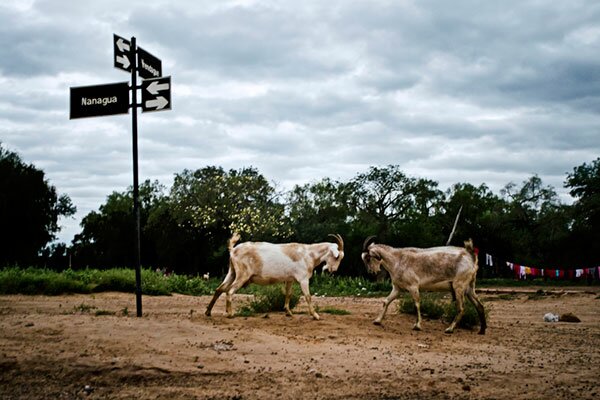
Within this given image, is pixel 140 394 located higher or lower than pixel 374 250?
lower

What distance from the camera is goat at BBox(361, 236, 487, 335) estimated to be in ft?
36.0

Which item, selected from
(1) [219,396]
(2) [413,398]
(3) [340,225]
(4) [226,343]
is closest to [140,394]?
(1) [219,396]

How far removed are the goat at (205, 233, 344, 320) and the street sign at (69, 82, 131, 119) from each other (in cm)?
332

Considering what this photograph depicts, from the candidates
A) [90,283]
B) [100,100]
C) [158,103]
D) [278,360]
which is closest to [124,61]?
[100,100]

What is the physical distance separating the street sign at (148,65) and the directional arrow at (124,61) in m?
0.24

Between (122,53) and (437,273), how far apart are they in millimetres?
7206

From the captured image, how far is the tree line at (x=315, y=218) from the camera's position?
4031cm

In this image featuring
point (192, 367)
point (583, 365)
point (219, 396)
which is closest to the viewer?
point (219, 396)

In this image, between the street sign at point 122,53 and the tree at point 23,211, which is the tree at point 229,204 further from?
the street sign at point 122,53

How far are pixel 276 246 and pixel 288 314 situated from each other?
138 centimetres

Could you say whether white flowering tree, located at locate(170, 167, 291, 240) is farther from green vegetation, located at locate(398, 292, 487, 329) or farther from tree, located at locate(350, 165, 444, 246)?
green vegetation, located at locate(398, 292, 487, 329)

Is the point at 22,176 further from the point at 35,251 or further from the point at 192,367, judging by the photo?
the point at 192,367

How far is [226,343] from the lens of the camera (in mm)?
8172

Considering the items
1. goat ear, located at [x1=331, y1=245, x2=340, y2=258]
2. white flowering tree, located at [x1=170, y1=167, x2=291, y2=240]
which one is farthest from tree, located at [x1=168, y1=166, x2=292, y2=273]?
goat ear, located at [x1=331, y1=245, x2=340, y2=258]
